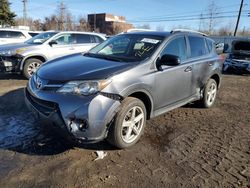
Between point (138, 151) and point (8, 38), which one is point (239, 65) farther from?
point (8, 38)

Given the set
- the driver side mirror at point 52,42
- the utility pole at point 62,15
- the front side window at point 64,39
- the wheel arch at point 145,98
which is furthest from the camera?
the utility pole at point 62,15

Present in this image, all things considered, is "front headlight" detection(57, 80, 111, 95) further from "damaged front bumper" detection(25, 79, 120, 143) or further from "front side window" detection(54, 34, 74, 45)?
"front side window" detection(54, 34, 74, 45)

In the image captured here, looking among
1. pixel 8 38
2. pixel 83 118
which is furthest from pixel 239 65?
pixel 8 38

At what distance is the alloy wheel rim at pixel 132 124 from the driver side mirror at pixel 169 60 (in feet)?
2.88

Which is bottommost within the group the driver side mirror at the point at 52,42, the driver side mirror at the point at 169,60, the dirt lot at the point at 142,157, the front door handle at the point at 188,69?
the dirt lot at the point at 142,157

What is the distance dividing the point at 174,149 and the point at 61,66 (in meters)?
2.13

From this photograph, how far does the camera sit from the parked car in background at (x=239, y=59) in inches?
484

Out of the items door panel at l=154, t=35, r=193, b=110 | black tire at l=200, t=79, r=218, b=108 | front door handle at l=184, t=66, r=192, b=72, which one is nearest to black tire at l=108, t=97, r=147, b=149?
door panel at l=154, t=35, r=193, b=110

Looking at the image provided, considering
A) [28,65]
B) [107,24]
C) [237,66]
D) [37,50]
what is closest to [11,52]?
[28,65]

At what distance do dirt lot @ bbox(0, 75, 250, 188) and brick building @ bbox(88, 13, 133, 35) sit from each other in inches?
2424

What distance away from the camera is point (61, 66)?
3.79 metres

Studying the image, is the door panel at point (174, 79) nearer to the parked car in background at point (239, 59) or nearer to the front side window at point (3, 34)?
the parked car in background at point (239, 59)

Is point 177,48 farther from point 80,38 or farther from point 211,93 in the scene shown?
point 80,38

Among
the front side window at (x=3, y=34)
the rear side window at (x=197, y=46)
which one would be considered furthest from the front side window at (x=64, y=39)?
the front side window at (x=3, y=34)
